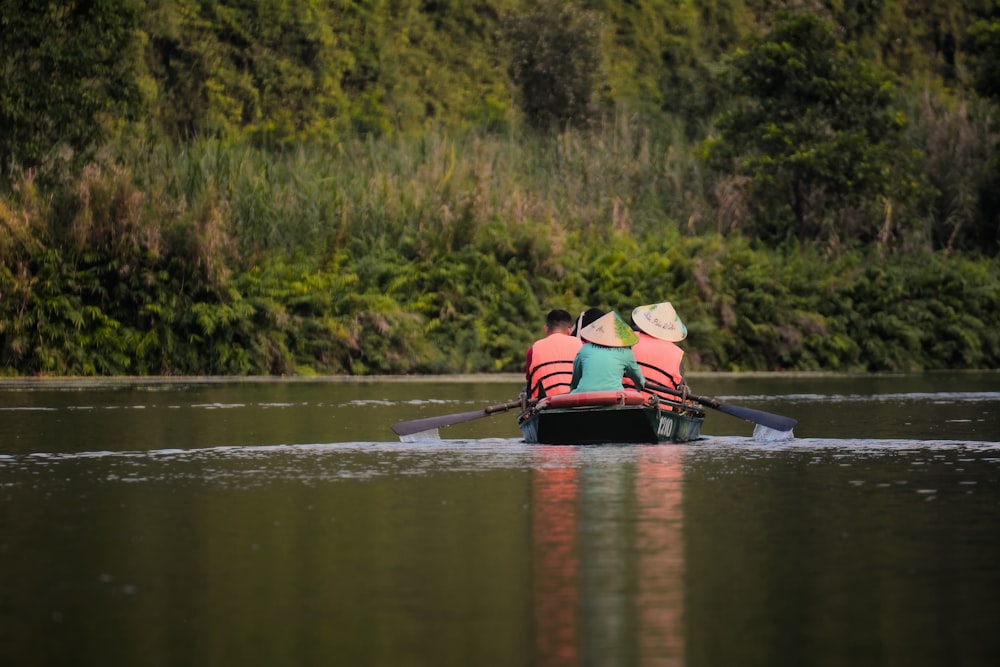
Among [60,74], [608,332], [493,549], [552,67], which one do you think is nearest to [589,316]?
[608,332]

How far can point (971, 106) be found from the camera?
48344mm

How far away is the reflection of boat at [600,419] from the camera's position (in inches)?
695

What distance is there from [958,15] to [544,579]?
63574 mm

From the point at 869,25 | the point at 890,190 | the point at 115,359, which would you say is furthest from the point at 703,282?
the point at 869,25

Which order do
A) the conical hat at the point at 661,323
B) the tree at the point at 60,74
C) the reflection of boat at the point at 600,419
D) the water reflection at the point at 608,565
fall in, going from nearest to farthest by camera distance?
the water reflection at the point at 608,565
the reflection of boat at the point at 600,419
the conical hat at the point at 661,323
the tree at the point at 60,74

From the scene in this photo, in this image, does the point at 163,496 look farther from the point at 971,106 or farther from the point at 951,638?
the point at 971,106

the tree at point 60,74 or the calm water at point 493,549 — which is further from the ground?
the tree at point 60,74

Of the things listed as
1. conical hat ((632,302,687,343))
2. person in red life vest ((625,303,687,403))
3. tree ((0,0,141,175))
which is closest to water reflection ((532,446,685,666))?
person in red life vest ((625,303,687,403))

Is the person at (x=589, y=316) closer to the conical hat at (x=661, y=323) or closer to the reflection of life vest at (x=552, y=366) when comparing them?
the reflection of life vest at (x=552, y=366)

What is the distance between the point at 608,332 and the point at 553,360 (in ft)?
3.40

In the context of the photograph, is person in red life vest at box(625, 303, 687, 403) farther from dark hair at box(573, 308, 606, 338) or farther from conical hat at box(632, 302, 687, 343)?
dark hair at box(573, 308, 606, 338)

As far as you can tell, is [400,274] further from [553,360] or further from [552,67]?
[552,67]

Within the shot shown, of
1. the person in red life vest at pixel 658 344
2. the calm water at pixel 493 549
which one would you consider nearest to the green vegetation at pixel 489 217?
the calm water at pixel 493 549

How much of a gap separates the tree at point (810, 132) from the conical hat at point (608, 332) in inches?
834
